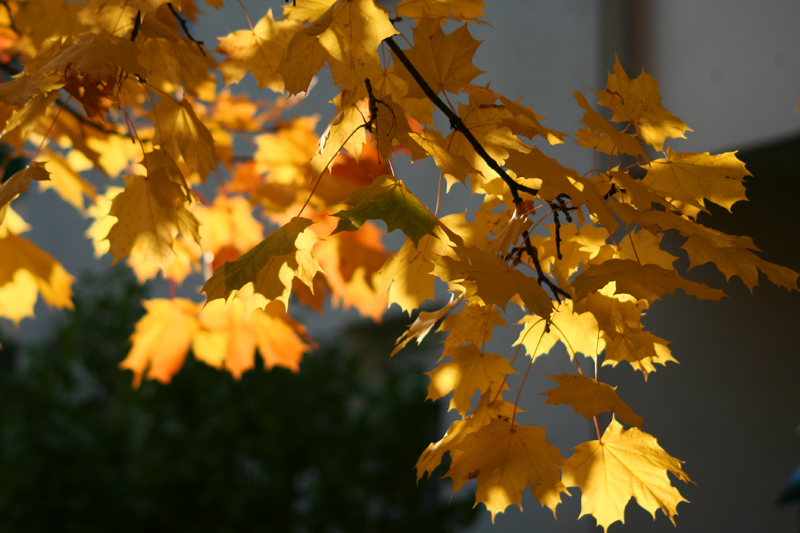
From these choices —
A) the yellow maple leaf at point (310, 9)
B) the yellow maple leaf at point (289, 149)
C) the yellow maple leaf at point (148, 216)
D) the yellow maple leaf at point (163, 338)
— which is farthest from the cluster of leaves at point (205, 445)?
the yellow maple leaf at point (310, 9)

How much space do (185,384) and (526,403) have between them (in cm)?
179

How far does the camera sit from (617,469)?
0.82 metres

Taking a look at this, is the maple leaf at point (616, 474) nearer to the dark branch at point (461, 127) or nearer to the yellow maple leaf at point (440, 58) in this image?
the dark branch at point (461, 127)

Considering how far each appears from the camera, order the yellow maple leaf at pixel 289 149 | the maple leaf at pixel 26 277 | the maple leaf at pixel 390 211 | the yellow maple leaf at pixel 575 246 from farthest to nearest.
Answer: the yellow maple leaf at pixel 289 149 → the maple leaf at pixel 26 277 → the yellow maple leaf at pixel 575 246 → the maple leaf at pixel 390 211

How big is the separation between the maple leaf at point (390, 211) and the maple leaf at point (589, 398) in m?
0.26

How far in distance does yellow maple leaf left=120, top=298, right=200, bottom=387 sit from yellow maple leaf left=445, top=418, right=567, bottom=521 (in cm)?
110

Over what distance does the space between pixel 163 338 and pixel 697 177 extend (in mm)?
1429

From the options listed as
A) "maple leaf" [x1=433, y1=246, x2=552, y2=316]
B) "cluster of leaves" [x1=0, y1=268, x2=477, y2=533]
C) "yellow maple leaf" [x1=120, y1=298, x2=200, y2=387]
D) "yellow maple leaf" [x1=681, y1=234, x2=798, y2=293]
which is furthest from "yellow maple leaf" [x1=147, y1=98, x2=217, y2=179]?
"cluster of leaves" [x1=0, y1=268, x2=477, y2=533]

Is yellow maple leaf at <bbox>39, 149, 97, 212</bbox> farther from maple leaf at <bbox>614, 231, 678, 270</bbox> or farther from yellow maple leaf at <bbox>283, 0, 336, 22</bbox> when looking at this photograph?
maple leaf at <bbox>614, 231, 678, 270</bbox>

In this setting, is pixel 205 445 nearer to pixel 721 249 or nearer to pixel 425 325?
pixel 425 325

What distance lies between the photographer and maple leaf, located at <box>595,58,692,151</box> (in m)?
0.85

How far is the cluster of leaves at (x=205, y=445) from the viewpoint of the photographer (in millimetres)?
2707

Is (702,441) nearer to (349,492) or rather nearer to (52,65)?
(349,492)

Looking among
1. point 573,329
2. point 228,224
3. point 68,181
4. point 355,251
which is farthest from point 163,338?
point 573,329
